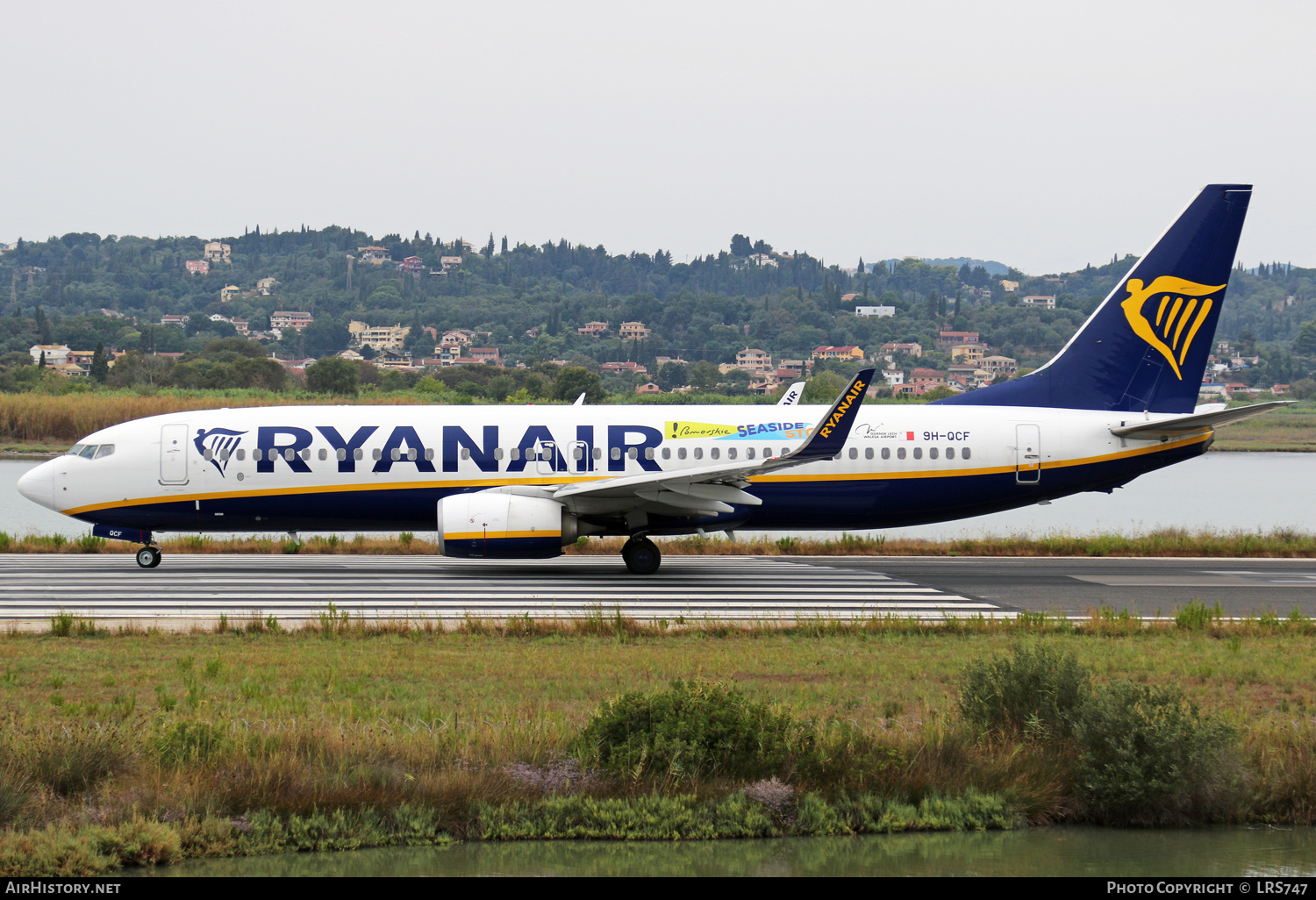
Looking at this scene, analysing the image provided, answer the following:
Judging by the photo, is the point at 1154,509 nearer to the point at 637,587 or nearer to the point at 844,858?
the point at 637,587

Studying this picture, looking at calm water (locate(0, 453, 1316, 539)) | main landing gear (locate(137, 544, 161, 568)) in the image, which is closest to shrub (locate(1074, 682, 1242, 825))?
main landing gear (locate(137, 544, 161, 568))

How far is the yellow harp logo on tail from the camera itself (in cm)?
2694

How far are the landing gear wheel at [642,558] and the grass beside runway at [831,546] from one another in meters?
4.82

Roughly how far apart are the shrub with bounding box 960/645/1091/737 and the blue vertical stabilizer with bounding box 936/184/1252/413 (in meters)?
16.9

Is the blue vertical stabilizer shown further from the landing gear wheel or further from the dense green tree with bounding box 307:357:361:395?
the dense green tree with bounding box 307:357:361:395

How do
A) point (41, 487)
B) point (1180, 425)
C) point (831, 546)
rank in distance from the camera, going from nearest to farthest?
point (41, 487)
point (1180, 425)
point (831, 546)

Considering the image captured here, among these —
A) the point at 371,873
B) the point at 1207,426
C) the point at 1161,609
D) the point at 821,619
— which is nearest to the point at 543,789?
the point at 371,873

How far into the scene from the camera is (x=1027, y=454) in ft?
84.6

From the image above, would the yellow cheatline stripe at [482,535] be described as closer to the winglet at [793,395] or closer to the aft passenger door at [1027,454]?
the winglet at [793,395]

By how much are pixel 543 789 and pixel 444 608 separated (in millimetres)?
10346

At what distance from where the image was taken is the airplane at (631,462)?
23.8 meters

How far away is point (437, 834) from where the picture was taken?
816 cm

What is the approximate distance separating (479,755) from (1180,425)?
20.7 metres

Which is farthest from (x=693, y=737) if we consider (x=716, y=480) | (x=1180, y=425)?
(x=1180, y=425)
